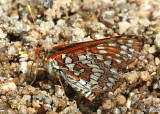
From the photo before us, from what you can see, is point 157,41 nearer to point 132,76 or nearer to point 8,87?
point 132,76

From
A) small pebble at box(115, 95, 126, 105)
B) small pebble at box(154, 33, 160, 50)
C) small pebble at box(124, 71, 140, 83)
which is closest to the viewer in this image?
small pebble at box(115, 95, 126, 105)

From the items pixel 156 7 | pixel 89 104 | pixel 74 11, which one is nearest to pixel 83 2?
pixel 74 11

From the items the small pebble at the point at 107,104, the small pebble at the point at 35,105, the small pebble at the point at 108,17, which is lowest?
the small pebble at the point at 107,104

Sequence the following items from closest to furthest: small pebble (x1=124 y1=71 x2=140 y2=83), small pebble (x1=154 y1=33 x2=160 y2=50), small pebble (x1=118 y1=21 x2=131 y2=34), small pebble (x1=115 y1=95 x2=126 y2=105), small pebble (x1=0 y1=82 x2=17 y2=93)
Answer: small pebble (x1=0 y1=82 x2=17 y2=93) → small pebble (x1=115 y1=95 x2=126 y2=105) → small pebble (x1=124 y1=71 x2=140 y2=83) → small pebble (x1=154 y1=33 x2=160 y2=50) → small pebble (x1=118 y1=21 x2=131 y2=34)

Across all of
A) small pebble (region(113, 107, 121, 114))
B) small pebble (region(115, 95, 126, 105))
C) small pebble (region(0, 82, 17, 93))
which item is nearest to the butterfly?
small pebble (region(115, 95, 126, 105))

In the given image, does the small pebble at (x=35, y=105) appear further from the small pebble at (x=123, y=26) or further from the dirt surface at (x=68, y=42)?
the small pebble at (x=123, y=26)

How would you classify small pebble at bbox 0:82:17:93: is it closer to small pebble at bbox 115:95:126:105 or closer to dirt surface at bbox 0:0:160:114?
dirt surface at bbox 0:0:160:114

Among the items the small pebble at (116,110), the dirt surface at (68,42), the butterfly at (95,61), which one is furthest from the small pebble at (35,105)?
the small pebble at (116,110)

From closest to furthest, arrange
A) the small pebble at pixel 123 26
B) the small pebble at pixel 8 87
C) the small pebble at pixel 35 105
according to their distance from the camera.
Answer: the small pebble at pixel 35 105 < the small pebble at pixel 8 87 < the small pebble at pixel 123 26

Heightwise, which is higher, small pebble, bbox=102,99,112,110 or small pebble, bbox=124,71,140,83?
small pebble, bbox=124,71,140,83

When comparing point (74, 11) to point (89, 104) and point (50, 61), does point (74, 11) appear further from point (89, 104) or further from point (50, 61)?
point (89, 104)
